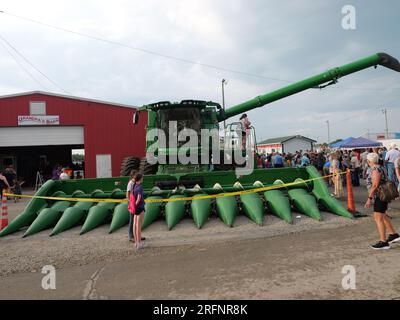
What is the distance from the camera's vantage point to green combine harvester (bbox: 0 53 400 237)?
279 inches

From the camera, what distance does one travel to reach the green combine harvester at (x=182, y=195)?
709cm

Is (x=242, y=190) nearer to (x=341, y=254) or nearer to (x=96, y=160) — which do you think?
(x=341, y=254)

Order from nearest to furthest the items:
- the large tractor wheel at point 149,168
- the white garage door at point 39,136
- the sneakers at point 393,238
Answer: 1. the sneakers at point 393,238
2. the large tractor wheel at point 149,168
3. the white garage door at point 39,136

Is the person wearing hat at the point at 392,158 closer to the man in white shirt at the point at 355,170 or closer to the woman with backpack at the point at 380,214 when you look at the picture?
the man in white shirt at the point at 355,170

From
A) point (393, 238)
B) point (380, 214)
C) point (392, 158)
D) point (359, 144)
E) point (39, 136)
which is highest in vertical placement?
point (39, 136)

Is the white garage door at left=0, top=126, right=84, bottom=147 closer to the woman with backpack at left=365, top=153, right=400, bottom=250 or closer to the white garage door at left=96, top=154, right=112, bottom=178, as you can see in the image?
the white garage door at left=96, top=154, right=112, bottom=178

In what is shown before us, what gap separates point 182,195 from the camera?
7.51 metres

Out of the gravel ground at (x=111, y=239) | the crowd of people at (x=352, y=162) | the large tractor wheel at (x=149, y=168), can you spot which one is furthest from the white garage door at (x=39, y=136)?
the gravel ground at (x=111, y=239)

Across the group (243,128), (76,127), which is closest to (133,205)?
(243,128)

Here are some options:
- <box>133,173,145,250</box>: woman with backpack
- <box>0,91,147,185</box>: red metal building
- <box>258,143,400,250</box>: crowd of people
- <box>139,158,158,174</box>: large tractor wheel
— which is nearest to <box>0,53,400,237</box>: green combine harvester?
<box>139,158,158,174</box>: large tractor wheel

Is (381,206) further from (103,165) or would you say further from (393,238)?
(103,165)

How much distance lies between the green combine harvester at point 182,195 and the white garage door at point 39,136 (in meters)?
13.0

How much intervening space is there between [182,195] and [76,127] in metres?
16.0
